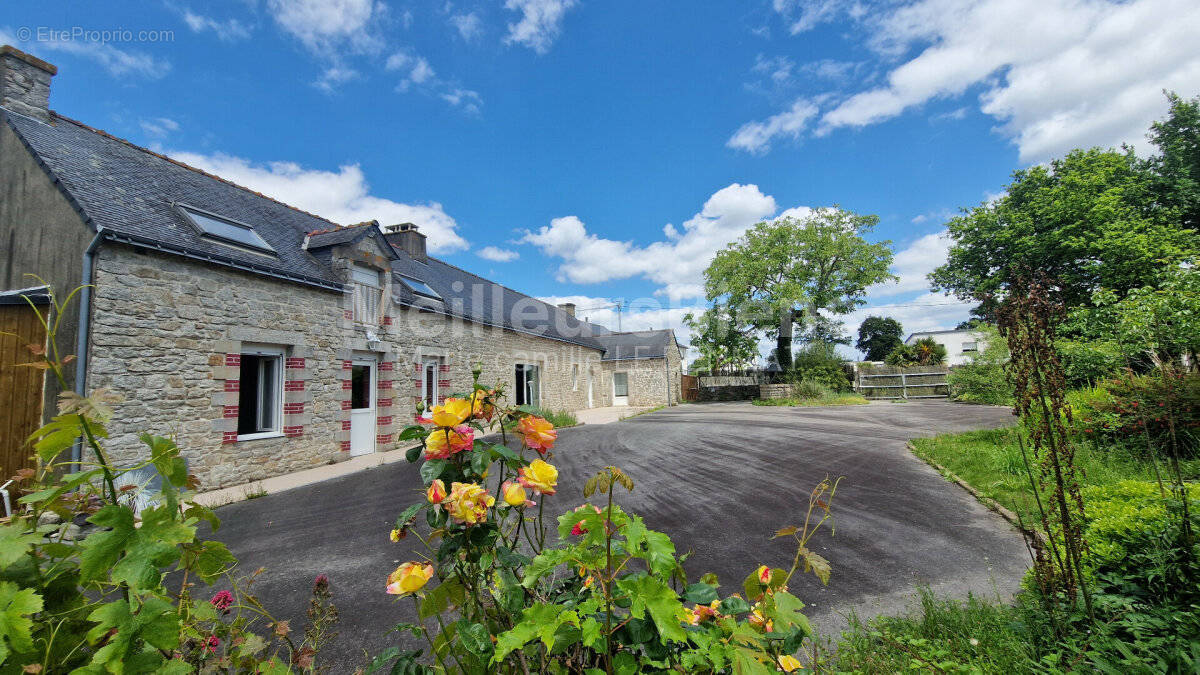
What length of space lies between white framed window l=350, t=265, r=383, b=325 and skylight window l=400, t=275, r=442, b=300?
1408mm

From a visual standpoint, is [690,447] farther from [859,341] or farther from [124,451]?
[859,341]

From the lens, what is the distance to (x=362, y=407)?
10.2 m

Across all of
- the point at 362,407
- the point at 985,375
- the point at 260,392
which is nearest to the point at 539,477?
the point at 260,392

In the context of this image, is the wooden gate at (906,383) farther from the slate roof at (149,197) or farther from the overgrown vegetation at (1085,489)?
the slate roof at (149,197)

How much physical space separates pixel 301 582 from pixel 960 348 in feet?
173

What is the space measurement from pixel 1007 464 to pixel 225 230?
487 inches

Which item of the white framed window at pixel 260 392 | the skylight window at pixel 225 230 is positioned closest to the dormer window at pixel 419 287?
the skylight window at pixel 225 230

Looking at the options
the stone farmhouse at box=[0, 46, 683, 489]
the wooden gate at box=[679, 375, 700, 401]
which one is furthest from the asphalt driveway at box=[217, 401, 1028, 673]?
the wooden gate at box=[679, 375, 700, 401]

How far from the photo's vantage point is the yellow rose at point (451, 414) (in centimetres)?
126

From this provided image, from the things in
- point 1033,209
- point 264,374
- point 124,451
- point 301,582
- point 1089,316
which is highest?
point 1033,209

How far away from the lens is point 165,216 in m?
7.48

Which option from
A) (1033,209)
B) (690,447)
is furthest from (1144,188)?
(690,447)

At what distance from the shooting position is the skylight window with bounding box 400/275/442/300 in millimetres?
12258

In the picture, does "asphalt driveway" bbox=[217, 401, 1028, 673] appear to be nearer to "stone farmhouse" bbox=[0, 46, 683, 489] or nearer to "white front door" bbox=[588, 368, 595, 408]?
"stone farmhouse" bbox=[0, 46, 683, 489]
